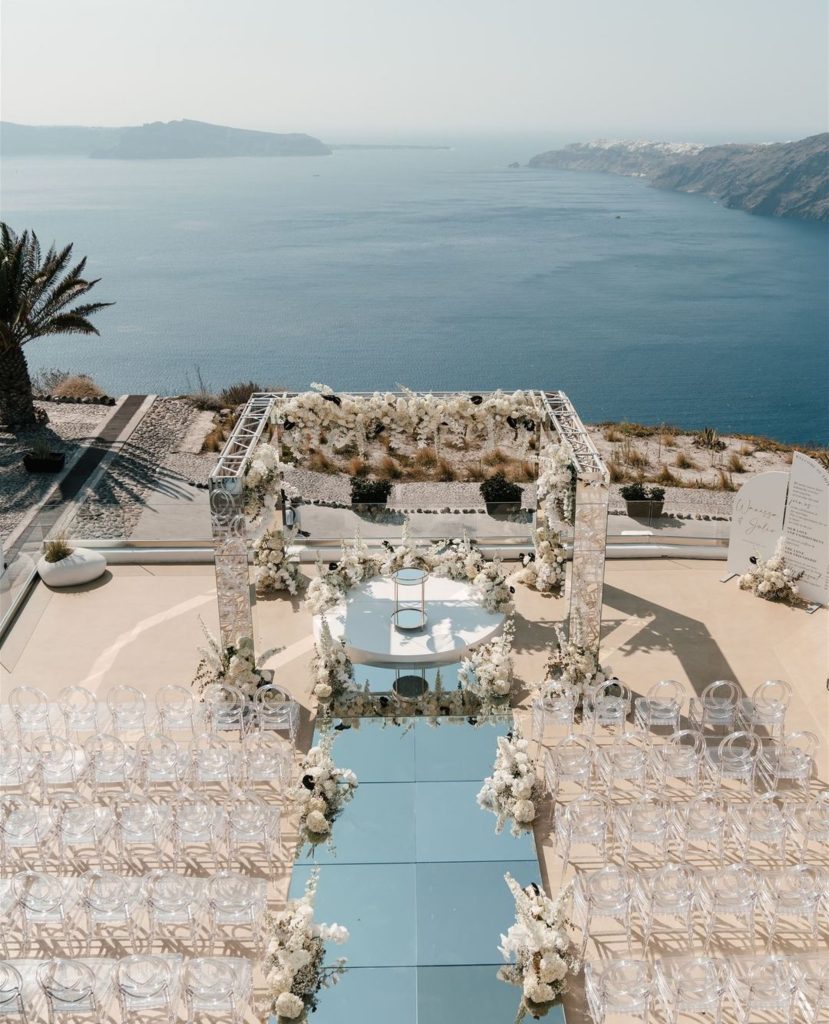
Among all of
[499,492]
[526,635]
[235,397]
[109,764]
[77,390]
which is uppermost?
[109,764]

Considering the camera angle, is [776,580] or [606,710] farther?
[776,580]

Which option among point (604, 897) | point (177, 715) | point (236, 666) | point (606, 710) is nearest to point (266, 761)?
point (177, 715)

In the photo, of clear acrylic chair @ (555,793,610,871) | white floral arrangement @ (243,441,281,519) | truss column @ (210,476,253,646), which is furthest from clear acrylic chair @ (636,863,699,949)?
white floral arrangement @ (243,441,281,519)

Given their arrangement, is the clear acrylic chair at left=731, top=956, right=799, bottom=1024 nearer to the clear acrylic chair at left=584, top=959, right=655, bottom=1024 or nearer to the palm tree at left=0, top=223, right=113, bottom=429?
the clear acrylic chair at left=584, top=959, right=655, bottom=1024

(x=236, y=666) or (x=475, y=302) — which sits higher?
(x=236, y=666)

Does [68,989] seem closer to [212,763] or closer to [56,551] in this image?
[212,763]

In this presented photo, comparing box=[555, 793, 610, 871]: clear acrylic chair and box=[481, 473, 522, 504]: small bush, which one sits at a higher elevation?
box=[555, 793, 610, 871]: clear acrylic chair

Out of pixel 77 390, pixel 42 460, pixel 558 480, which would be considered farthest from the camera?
pixel 77 390

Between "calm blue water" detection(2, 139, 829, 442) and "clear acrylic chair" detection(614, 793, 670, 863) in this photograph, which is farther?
"calm blue water" detection(2, 139, 829, 442)
